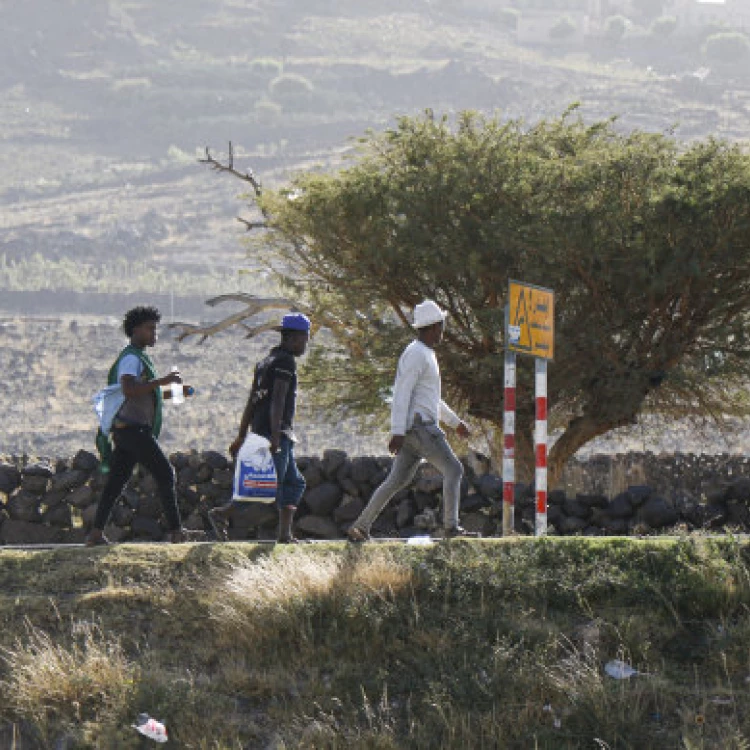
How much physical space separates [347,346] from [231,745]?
2104 cm

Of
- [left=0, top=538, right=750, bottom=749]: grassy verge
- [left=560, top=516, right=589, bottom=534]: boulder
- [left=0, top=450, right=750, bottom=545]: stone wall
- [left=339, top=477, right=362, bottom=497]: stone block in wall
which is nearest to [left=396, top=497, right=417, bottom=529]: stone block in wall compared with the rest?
[left=0, top=450, right=750, bottom=545]: stone wall

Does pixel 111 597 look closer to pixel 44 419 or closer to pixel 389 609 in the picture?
pixel 389 609

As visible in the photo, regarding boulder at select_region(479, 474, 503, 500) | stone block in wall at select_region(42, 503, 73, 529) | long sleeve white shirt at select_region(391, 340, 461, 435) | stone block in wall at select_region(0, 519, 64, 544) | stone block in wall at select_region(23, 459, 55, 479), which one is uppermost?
long sleeve white shirt at select_region(391, 340, 461, 435)

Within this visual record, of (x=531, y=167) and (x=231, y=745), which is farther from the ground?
(x=531, y=167)

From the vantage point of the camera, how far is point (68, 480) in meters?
21.5

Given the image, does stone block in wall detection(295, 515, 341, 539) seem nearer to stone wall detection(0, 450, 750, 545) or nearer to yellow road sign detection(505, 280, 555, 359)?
stone wall detection(0, 450, 750, 545)

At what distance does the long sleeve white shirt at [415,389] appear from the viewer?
46.1ft

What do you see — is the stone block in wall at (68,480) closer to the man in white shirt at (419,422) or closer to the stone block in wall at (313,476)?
the stone block in wall at (313,476)

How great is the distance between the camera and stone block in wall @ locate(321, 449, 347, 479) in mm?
20500

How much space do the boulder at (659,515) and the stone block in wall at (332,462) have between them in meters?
3.61

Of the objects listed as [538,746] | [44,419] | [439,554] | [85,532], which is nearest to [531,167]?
[85,532]

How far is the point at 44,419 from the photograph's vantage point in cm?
10606

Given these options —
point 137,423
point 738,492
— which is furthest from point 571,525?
point 137,423

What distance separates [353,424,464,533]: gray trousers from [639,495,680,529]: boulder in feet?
15.9
